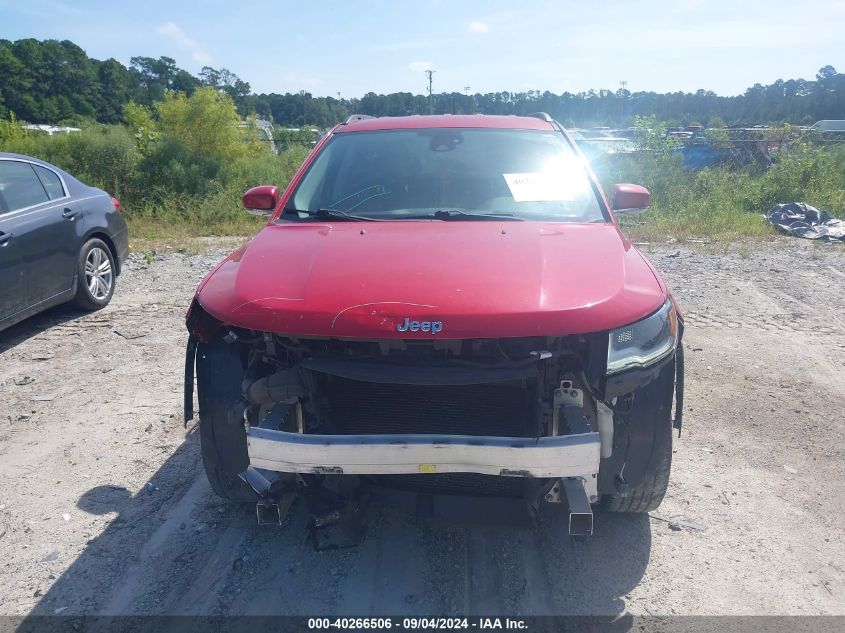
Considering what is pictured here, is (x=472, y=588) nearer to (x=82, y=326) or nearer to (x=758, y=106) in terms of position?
(x=82, y=326)

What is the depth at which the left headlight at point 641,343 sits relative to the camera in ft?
7.48

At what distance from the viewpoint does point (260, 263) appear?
8.99ft

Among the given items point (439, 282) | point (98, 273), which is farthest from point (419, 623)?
point (98, 273)

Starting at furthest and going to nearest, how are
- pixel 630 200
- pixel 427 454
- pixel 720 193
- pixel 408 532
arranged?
pixel 720 193, pixel 630 200, pixel 408 532, pixel 427 454

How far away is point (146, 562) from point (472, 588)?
136cm

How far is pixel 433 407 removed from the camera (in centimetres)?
251

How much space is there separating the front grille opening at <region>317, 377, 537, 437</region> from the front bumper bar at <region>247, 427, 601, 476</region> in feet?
0.81

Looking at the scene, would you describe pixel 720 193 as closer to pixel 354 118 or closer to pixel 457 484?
pixel 354 118

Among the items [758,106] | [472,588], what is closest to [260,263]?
[472,588]

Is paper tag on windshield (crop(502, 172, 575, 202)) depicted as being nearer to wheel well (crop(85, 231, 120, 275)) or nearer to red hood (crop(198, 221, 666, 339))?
red hood (crop(198, 221, 666, 339))

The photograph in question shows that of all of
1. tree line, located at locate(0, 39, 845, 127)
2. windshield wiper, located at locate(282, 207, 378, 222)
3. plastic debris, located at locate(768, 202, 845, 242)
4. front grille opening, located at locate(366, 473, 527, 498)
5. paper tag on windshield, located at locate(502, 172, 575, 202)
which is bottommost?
plastic debris, located at locate(768, 202, 845, 242)

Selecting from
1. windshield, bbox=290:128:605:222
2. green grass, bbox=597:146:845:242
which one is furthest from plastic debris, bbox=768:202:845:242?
windshield, bbox=290:128:605:222

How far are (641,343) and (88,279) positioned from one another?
5.60m

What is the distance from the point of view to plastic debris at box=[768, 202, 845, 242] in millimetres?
10180
